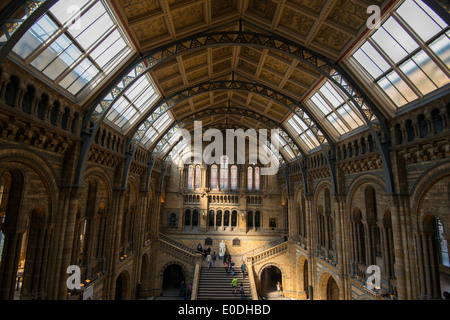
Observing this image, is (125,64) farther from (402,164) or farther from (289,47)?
(402,164)

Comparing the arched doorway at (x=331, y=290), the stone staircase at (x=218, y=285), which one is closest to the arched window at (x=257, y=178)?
the stone staircase at (x=218, y=285)

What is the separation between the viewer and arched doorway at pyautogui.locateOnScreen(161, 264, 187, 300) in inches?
1014

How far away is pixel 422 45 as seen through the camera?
8797mm

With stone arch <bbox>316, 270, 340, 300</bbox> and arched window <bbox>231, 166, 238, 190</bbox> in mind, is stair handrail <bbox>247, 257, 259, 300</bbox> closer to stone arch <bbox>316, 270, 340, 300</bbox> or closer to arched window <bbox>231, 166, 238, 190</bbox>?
stone arch <bbox>316, 270, 340, 300</bbox>

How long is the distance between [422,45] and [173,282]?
30987mm

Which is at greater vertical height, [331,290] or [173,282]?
[331,290]

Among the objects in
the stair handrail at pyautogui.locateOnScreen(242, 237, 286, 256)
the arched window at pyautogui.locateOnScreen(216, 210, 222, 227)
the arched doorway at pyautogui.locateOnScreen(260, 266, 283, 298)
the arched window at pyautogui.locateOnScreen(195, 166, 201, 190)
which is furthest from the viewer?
the arched window at pyautogui.locateOnScreen(195, 166, 201, 190)

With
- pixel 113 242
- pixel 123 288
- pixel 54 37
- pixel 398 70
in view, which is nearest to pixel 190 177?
pixel 123 288

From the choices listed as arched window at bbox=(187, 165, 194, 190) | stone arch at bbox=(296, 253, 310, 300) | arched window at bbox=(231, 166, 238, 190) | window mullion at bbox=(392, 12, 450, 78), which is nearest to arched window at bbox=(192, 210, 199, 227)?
arched window at bbox=(187, 165, 194, 190)

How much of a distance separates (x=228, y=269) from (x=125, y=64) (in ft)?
70.8

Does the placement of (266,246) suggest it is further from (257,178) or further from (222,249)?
(257,178)

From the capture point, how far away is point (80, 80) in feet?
35.2

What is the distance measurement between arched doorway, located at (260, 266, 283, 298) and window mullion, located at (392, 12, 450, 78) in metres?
25.9
